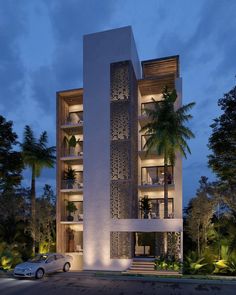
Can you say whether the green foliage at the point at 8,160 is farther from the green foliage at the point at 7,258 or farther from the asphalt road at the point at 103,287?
the asphalt road at the point at 103,287

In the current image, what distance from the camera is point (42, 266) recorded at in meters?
18.8

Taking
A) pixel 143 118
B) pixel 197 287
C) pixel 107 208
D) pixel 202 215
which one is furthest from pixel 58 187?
pixel 197 287

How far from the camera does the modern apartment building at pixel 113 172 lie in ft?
71.7

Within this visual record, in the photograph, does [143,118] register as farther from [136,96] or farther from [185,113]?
[185,113]

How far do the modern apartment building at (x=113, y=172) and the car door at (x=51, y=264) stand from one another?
306cm

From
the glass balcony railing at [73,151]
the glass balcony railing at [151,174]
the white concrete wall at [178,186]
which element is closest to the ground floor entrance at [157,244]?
the white concrete wall at [178,186]

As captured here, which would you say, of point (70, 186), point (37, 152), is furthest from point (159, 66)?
point (37, 152)

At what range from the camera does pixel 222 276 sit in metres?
18.3


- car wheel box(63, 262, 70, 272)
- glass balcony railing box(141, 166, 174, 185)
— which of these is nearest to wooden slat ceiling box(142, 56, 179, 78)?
glass balcony railing box(141, 166, 174, 185)

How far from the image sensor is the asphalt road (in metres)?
15.0

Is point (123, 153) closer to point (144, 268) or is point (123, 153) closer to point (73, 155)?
point (73, 155)

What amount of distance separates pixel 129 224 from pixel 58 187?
7.26 meters

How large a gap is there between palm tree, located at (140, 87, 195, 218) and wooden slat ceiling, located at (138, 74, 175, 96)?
2.69 m

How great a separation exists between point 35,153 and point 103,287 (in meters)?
15.4
